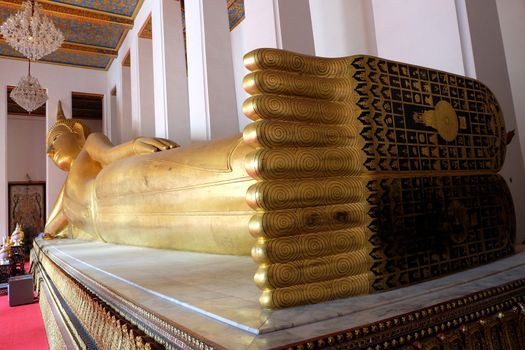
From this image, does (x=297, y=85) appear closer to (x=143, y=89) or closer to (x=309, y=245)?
(x=309, y=245)

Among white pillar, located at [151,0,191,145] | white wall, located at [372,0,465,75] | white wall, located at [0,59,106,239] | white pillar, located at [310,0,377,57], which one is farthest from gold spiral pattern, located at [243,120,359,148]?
white wall, located at [0,59,106,239]

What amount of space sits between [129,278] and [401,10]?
1.79 metres

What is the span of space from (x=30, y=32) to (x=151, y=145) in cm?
373

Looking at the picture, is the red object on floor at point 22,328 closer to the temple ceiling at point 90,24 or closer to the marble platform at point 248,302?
the marble platform at point 248,302

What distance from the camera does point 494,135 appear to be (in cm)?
85

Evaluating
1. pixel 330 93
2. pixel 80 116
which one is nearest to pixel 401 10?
pixel 330 93

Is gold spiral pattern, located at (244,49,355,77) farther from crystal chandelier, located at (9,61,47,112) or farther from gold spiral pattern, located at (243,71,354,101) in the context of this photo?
crystal chandelier, located at (9,61,47,112)

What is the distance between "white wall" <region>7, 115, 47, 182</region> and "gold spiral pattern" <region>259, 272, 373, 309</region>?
34.5ft

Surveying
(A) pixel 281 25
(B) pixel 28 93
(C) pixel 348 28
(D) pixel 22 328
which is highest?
(B) pixel 28 93

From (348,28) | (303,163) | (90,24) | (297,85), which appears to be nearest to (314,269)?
(303,163)

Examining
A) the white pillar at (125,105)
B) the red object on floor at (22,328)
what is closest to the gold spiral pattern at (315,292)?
the red object on floor at (22,328)

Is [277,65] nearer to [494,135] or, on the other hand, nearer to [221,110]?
[494,135]

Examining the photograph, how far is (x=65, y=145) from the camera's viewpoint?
3.90 metres

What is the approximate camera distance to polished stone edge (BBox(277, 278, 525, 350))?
42 cm
